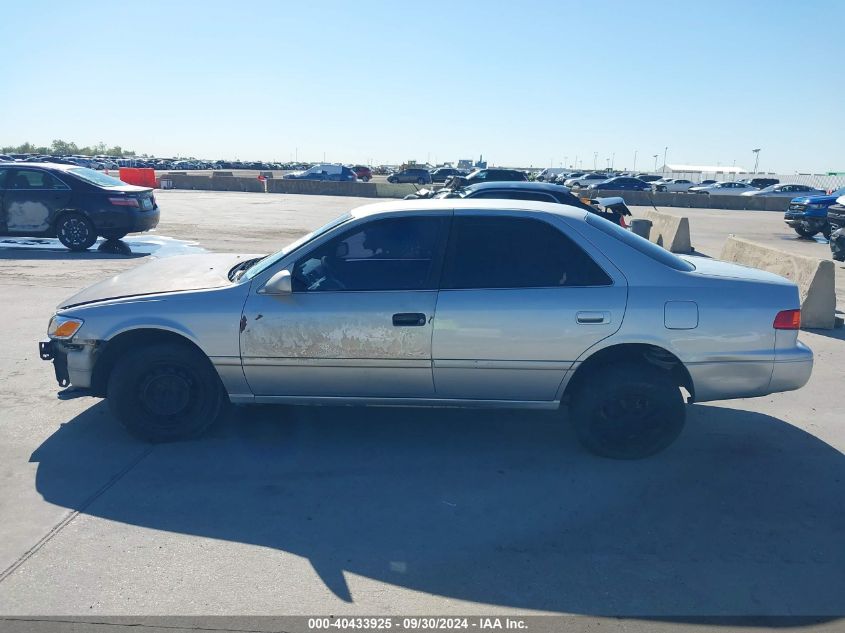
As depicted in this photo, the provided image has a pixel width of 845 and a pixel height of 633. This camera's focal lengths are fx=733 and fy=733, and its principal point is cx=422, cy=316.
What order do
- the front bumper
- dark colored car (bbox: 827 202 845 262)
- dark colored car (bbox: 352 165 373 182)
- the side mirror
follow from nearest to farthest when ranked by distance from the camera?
the side mirror
the front bumper
dark colored car (bbox: 827 202 845 262)
dark colored car (bbox: 352 165 373 182)

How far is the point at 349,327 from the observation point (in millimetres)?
4723

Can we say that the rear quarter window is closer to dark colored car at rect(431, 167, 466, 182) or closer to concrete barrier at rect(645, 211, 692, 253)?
concrete barrier at rect(645, 211, 692, 253)

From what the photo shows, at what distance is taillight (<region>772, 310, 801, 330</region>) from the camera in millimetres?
4695

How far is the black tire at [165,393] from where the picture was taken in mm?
4902

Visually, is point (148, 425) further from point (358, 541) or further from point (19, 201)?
point (19, 201)

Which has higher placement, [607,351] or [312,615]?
[607,351]

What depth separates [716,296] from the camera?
184 inches

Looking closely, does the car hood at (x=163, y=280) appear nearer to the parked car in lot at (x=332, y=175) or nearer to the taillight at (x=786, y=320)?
the taillight at (x=786, y=320)

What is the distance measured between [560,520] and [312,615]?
154cm

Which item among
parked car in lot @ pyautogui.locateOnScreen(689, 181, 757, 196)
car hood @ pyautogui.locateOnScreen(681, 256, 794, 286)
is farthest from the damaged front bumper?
parked car in lot @ pyautogui.locateOnScreen(689, 181, 757, 196)

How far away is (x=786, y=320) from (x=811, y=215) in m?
16.6

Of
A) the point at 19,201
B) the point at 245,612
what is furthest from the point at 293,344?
the point at 19,201

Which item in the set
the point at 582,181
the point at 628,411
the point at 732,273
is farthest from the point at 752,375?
the point at 582,181

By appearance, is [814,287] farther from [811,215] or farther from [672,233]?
[811,215]
